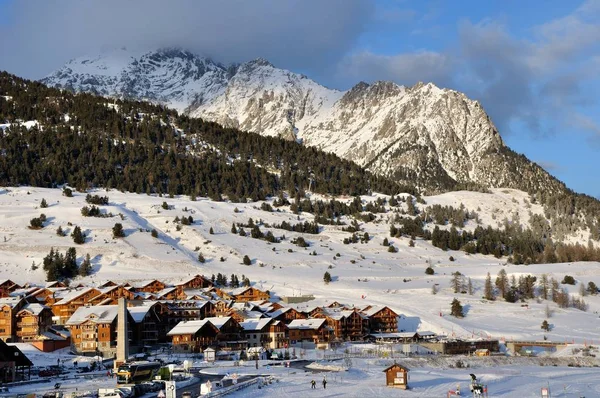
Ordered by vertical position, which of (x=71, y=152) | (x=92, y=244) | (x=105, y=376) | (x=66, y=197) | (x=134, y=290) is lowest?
(x=105, y=376)

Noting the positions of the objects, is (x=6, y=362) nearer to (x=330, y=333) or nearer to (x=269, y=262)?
(x=330, y=333)

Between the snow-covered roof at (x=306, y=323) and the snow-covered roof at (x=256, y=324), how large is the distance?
4.32 m

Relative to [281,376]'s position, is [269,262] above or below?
above

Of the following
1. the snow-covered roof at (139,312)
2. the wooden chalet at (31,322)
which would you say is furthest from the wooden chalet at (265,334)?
the wooden chalet at (31,322)

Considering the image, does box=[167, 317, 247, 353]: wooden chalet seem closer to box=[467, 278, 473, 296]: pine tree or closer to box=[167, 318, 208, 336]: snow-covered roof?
box=[167, 318, 208, 336]: snow-covered roof

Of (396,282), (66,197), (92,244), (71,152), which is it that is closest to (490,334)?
(396,282)

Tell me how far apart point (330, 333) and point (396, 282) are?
33621mm

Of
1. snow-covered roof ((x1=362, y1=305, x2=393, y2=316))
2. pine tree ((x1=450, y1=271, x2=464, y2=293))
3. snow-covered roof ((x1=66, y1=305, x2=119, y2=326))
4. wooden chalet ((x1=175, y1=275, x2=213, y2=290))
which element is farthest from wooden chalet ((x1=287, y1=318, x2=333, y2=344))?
pine tree ((x1=450, y1=271, x2=464, y2=293))

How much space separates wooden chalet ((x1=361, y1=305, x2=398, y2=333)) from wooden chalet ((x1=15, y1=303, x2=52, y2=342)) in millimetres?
40713

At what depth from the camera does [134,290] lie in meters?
109

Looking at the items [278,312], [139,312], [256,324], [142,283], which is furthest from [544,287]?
[139,312]

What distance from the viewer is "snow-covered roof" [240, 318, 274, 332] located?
9638 centimetres

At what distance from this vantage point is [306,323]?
100250 millimetres

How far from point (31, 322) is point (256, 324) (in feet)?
86.5
